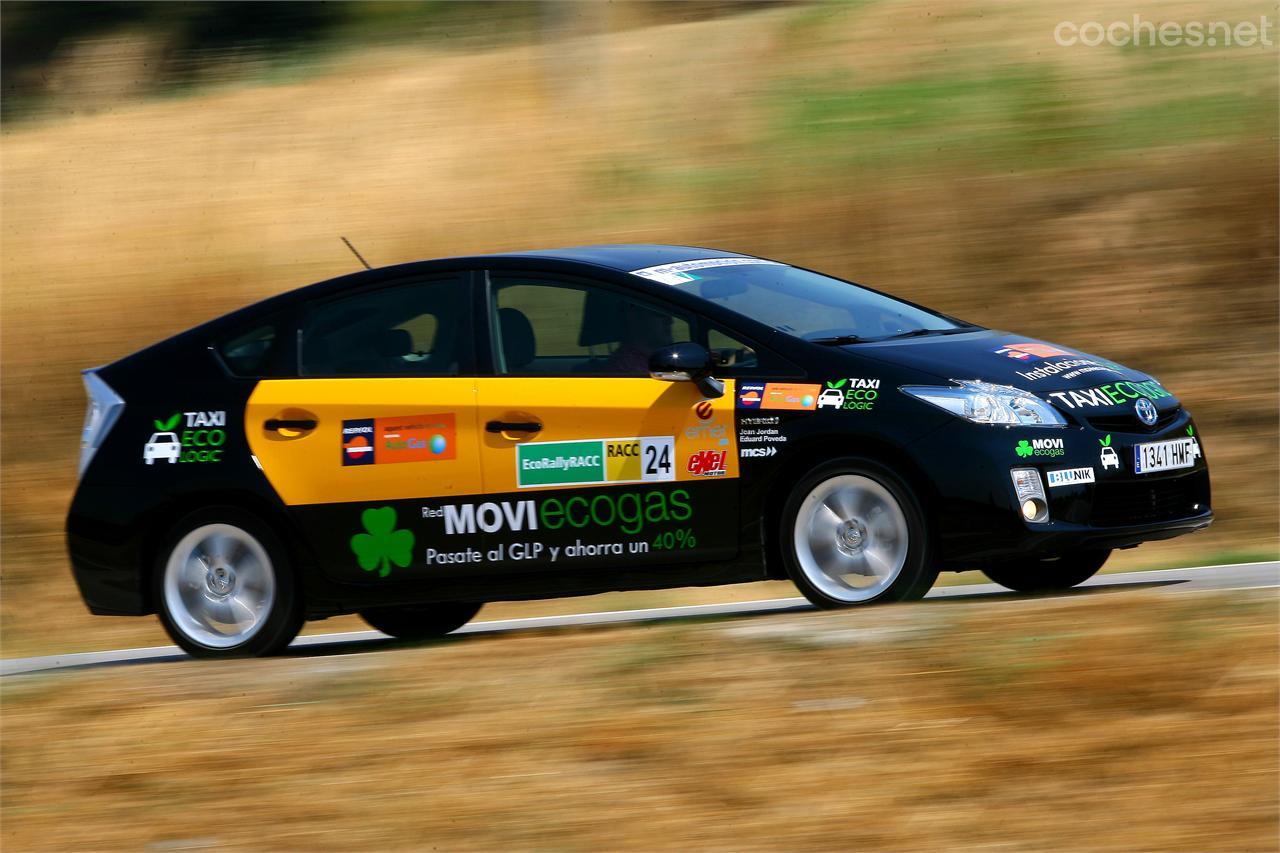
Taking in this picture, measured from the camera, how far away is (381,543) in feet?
24.5

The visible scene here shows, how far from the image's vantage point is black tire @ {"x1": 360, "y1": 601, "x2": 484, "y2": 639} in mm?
8859

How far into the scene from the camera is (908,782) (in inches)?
197

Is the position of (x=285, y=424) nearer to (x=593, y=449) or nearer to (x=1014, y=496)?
(x=593, y=449)

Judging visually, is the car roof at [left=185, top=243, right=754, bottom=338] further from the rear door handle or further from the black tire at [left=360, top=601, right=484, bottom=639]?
the black tire at [left=360, top=601, right=484, bottom=639]

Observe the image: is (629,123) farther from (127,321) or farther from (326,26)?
(326,26)

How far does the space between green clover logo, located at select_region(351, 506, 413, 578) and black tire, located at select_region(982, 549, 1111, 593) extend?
2509 mm

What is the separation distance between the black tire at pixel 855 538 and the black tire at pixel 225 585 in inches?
87.1

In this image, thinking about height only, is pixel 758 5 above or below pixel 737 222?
above

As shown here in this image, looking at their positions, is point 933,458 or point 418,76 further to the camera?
point 418,76

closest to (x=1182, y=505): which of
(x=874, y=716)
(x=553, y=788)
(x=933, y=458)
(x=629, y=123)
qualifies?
(x=933, y=458)

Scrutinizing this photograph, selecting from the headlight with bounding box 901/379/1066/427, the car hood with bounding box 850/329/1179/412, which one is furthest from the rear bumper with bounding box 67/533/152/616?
the headlight with bounding box 901/379/1066/427

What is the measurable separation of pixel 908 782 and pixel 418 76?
49.6 ft

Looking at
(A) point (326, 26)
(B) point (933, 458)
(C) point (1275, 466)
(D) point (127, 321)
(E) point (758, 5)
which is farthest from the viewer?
(A) point (326, 26)

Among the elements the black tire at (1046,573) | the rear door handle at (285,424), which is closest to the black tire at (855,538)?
the black tire at (1046,573)
